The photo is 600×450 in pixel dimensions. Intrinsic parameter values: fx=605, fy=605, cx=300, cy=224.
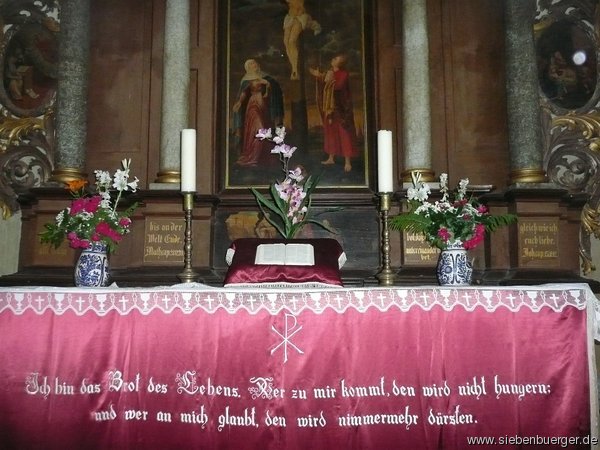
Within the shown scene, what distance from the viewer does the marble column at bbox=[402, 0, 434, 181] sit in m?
5.16

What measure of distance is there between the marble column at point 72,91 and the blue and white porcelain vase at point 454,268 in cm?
321

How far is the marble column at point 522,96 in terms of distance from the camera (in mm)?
5016

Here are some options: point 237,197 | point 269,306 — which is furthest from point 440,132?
point 269,306

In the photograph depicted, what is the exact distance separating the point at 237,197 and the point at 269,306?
2.37 m

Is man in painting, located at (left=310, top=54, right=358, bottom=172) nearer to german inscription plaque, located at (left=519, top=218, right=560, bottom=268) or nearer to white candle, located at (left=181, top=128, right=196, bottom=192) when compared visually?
german inscription plaque, located at (left=519, top=218, right=560, bottom=268)

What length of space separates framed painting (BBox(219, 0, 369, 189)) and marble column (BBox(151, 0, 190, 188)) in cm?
40

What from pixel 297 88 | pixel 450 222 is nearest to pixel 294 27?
pixel 297 88

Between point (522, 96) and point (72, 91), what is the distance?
3894 mm

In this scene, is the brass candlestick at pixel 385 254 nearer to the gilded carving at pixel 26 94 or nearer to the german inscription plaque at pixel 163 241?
the german inscription plaque at pixel 163 241

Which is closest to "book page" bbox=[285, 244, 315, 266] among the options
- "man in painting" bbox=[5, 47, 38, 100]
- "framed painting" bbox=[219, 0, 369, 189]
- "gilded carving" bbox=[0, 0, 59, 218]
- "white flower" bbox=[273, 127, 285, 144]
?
"white flower" bbox=[273, 127, 285, 144]

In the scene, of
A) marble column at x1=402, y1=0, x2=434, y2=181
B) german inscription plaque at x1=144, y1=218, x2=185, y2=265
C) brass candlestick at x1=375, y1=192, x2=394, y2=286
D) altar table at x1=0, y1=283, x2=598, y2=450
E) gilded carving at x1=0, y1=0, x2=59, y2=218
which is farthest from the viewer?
gilded carving at x1=0, y1=0, x2=59, y2=218

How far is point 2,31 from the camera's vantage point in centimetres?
582

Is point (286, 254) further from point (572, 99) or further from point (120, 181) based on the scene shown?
point (572, 99)

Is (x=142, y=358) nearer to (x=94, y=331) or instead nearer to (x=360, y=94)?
(x=94, y=331)
